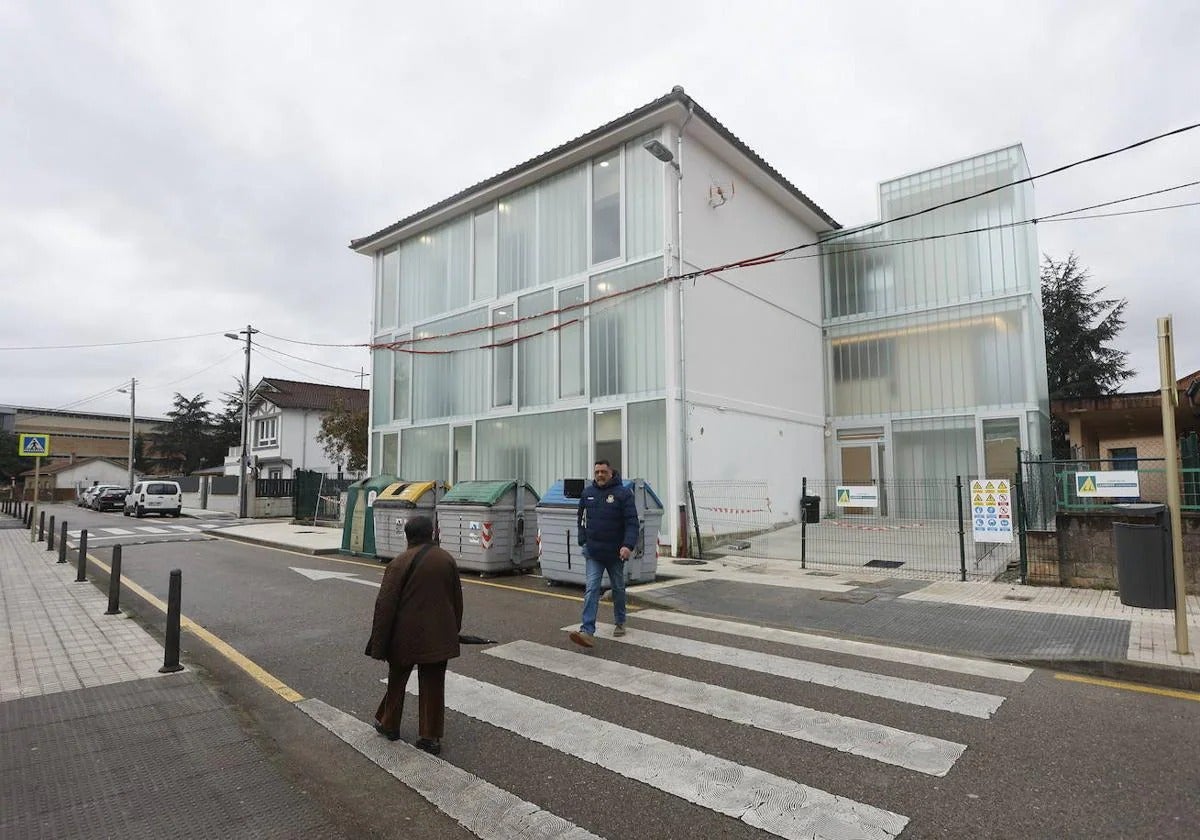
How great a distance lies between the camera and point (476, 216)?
20.7 metres

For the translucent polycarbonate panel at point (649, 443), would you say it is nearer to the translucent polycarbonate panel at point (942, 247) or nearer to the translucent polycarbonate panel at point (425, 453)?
the translucent polycarbonate panel at point (425, 453)

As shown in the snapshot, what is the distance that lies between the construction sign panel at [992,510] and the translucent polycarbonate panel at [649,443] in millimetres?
6143

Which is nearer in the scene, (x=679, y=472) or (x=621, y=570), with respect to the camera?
(x=621, y=570)

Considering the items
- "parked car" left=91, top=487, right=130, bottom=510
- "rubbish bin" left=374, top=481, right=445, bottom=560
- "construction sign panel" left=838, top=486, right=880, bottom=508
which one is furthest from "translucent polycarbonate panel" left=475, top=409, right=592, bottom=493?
"parked car" left=91, top=487, right=130, bottom=510

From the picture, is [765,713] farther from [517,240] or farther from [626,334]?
[517,240]

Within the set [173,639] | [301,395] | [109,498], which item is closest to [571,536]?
[173,639]

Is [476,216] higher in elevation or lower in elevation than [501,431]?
higher

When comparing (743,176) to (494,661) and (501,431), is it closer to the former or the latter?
(501,431)

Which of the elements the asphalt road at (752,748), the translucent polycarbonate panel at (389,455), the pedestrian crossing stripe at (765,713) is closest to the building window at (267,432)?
the translucent polycarbonate panel at (389,455)

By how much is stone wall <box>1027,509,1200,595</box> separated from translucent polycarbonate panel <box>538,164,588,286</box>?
11.7m

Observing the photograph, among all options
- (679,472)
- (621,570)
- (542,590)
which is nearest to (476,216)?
(679,472)

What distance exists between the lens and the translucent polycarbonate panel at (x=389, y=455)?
2286 cm

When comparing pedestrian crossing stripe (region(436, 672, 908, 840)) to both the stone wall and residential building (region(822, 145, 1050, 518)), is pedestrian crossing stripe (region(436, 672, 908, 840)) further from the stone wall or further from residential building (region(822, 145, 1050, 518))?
residential building (region(822, 145, 1050, 518))

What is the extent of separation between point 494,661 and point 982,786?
3918 millimetres
